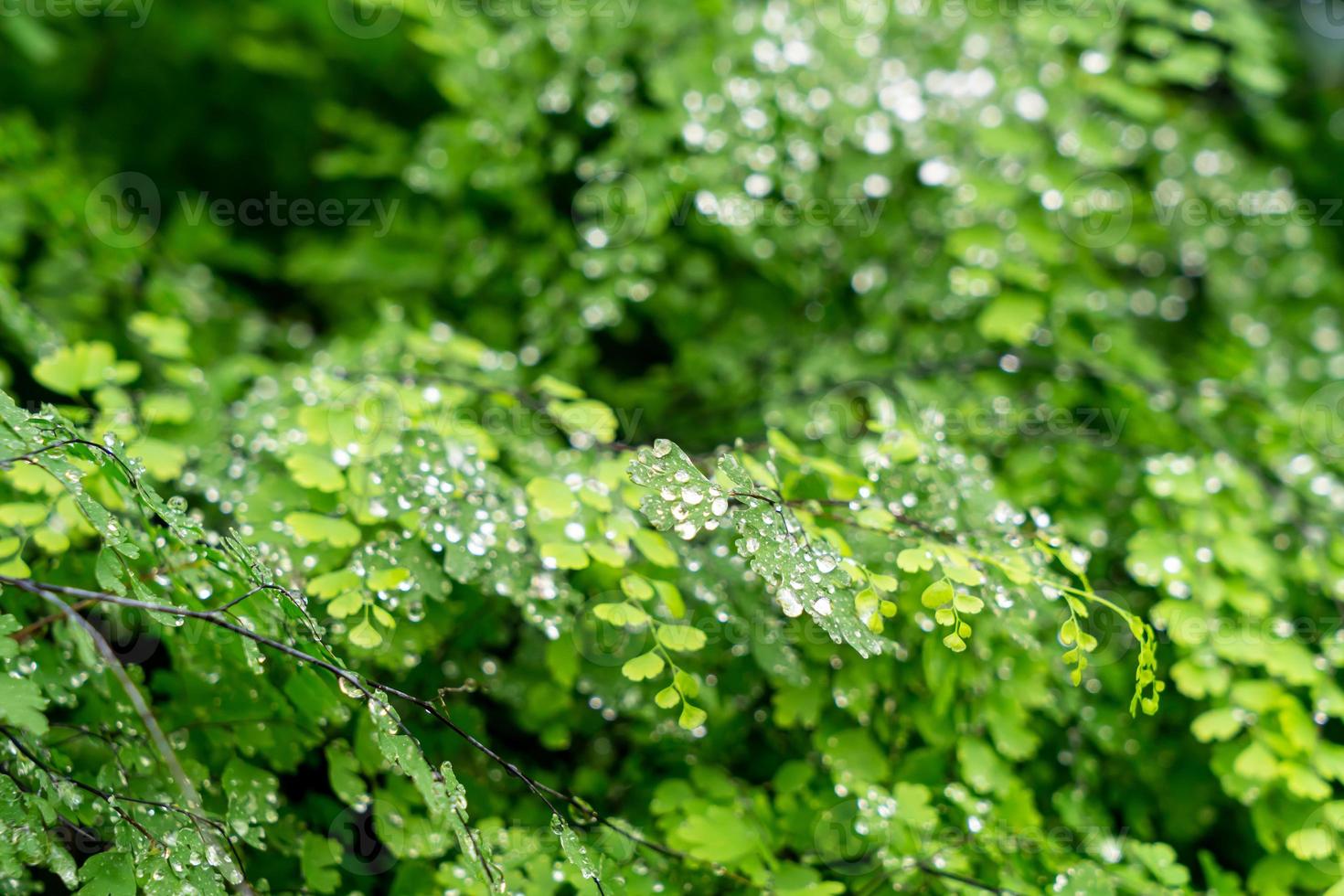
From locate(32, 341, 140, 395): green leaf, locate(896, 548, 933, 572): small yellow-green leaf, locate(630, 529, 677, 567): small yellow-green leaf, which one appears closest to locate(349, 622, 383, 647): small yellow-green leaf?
locate(630, 529, 677, 567): small yellow-green leaf

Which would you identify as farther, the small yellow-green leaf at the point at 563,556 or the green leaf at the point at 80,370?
the green leaf at the point at 80,370

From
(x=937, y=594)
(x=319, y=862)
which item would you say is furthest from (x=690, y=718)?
(x=319, y=862)

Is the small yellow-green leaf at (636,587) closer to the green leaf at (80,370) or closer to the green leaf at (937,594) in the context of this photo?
the green leaf at (937,594)

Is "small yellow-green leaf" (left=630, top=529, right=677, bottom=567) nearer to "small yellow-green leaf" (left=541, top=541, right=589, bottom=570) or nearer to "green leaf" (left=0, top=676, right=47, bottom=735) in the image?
"small yellow-green leaf" (left=541, top=541, right=589, bottom=570)

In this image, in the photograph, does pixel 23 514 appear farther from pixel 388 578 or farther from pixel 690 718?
pixel 690 718

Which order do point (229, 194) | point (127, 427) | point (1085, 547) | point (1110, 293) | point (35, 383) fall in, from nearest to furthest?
point (127, 427)
point (1085, 547)
point (35, 383)
point (1110, 293)
point (229, 194)

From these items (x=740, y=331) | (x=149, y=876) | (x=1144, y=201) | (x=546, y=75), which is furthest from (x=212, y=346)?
(x=1144, y=201)

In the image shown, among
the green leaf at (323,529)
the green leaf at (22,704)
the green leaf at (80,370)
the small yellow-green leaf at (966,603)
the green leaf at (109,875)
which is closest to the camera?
the green leaf at (22,704)

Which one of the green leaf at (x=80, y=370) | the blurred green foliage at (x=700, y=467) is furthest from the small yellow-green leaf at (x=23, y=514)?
the green leaf at (x=80, y=370)

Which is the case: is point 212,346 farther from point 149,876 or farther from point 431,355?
point 149,876

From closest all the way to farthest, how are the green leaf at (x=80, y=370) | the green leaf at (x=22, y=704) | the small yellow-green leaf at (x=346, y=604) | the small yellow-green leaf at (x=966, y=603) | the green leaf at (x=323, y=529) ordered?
the green leaf at (x=22, y=704)
the small yellow-green leaf at (x=966, y=603)
the small yellow-green leaf at (x=346, y=604)
the green leaf at (x=323, y=529)
the green leaf at (x=80, y=370)

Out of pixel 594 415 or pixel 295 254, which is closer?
pixel 594 415
